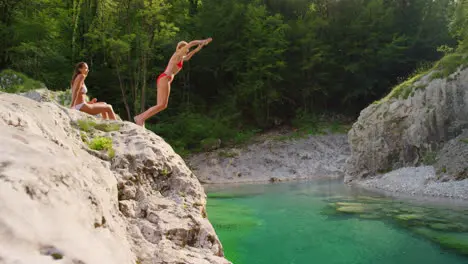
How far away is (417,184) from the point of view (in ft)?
52.0

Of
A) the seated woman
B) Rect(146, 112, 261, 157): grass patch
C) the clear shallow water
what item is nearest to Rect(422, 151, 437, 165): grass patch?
the clear shallow water

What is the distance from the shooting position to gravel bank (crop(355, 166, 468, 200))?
45.7 ft

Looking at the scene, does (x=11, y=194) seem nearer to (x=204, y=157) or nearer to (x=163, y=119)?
(x=204, y=157)

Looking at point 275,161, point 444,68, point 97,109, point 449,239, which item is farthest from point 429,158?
point 97,109

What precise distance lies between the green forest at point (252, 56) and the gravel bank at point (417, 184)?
43.9ft

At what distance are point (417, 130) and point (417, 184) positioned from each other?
341 centimetres

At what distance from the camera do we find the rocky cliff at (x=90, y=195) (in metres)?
2.19

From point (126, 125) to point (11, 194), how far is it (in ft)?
11.5

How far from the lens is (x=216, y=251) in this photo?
4445 millimetres

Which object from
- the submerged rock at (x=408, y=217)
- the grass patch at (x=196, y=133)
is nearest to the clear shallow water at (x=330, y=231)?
the submerged rock at (x=408, y=217)

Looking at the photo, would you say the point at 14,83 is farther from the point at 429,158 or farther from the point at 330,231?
the point at 429,158

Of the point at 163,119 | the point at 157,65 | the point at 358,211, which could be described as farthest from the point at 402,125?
the point at 157,65

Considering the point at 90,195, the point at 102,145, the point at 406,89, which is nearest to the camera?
the point at 90,195

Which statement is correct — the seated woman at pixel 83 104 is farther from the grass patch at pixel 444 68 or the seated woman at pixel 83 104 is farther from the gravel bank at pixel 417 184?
the grass patch at pixel 444 68
